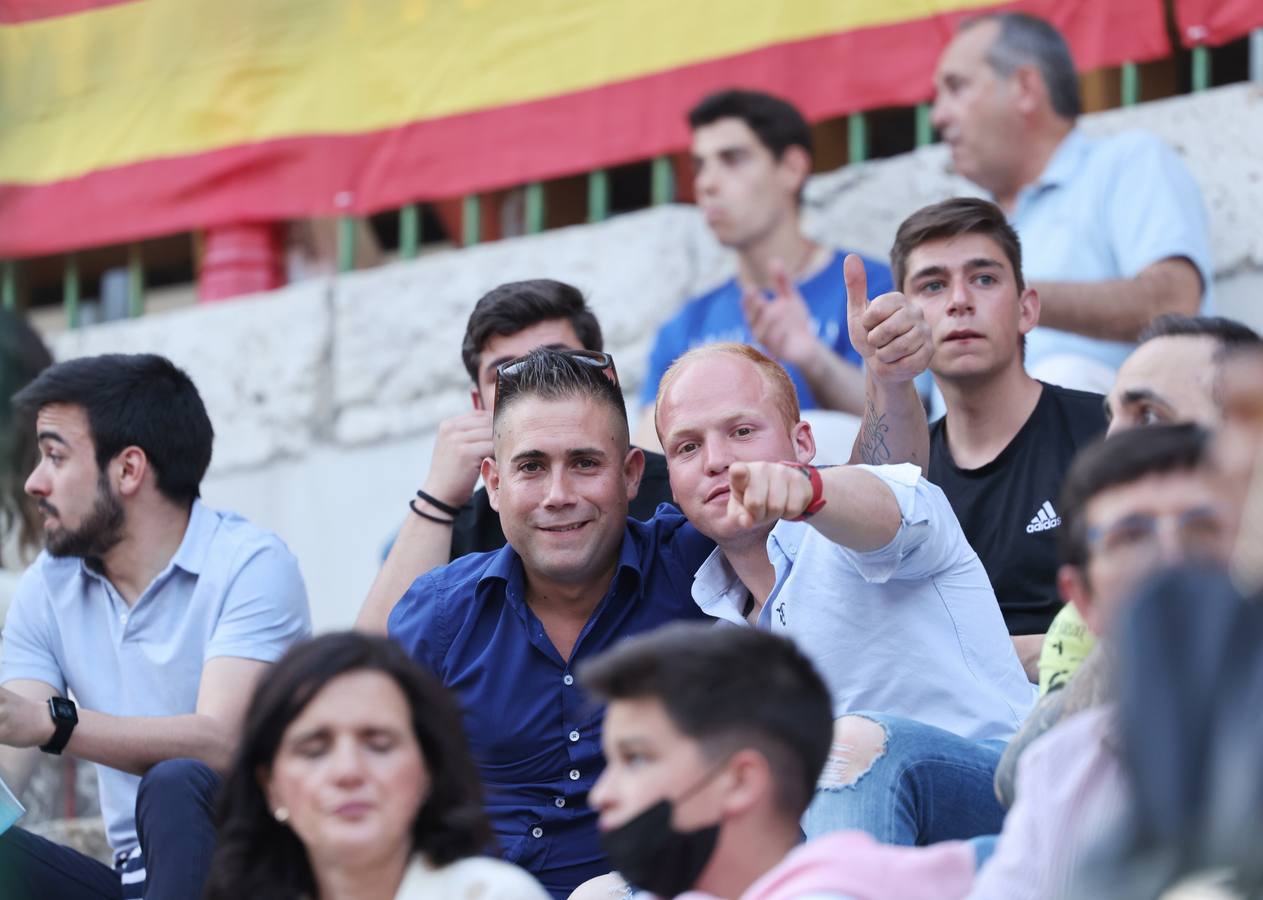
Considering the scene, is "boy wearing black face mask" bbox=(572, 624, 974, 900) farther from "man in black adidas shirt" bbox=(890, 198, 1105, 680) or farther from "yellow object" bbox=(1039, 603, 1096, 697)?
"man in black adidas shirt" bbox=(890, 198, 1105, 680)

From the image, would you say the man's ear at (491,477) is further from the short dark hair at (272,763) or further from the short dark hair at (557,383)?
the short dark hair at (272,763)

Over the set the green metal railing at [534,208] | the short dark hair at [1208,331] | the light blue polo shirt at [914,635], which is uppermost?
the green metal railing at [534,208]

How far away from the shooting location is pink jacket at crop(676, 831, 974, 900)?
202cm

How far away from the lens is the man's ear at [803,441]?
3.13 meters

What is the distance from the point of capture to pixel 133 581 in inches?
148

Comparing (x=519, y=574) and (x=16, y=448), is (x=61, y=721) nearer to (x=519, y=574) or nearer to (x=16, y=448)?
(x=519, y=574)

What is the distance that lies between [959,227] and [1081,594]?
1628mm

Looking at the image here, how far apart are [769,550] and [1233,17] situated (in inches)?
85.8

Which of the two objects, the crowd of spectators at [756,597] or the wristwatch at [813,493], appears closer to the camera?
the crowd of spectators at [756,597]

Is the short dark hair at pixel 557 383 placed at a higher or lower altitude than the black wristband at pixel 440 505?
higher

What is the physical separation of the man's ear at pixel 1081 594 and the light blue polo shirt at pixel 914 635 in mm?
646

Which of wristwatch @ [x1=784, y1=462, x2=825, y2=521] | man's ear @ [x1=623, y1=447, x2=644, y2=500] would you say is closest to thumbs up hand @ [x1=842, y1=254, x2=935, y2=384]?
man's ear @ [x1=623, y1=447, x2=644, y2=500]

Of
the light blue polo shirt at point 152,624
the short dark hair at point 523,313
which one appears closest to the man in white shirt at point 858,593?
the short dark hair at point 523,313

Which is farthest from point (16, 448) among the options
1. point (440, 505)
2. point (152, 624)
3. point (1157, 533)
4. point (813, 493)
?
point (1157, 533)
